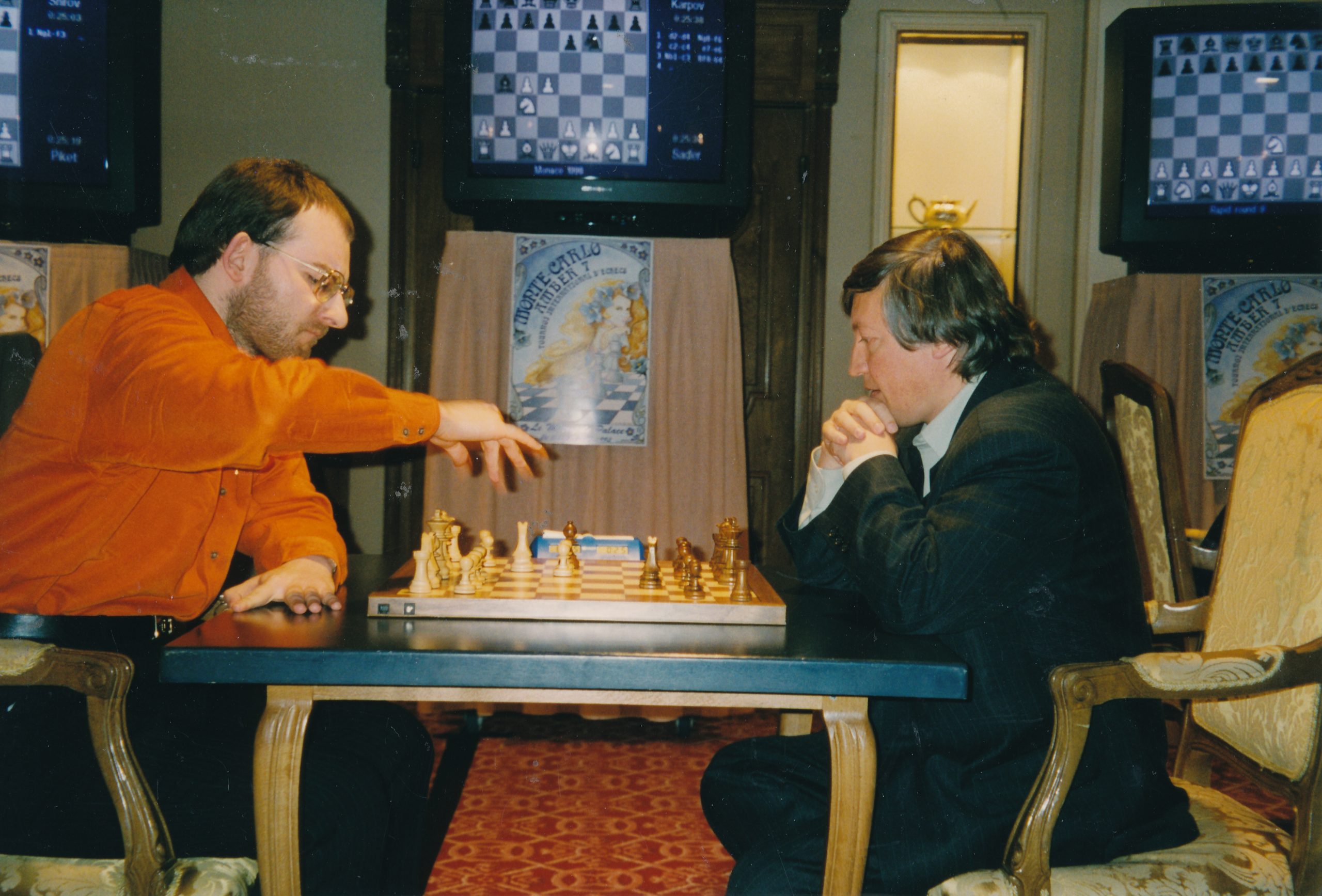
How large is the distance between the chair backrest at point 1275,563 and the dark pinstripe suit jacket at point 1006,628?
0.19 metres

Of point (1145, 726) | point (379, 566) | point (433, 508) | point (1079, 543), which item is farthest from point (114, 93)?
point (1145, 726)

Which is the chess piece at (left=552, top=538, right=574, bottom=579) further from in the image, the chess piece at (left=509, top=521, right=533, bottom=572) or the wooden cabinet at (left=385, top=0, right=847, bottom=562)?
the wooden cabinet at (left=385, top=0, right=847, bottom=562)

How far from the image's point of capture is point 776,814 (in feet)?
4.79

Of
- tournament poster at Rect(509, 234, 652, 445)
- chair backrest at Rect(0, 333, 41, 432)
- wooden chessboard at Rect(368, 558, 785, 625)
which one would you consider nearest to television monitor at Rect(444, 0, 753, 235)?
tournament poster at Rect(509, 234, 652, 445)

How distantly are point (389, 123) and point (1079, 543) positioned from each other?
3357 millimetres

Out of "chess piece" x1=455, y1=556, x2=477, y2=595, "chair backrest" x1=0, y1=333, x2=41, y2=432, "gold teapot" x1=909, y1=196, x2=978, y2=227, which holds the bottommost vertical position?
Answer: "chess piece" x1=455, y1=556, x2=477, y2=595

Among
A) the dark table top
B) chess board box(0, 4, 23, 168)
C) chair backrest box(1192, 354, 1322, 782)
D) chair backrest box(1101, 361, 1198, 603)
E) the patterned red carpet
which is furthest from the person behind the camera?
chess board box(0, 4, 23, 168)

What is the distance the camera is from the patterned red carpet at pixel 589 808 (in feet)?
7.02

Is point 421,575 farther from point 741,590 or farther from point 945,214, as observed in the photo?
point 945,214

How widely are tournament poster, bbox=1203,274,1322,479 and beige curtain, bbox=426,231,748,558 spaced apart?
1766 millimetres

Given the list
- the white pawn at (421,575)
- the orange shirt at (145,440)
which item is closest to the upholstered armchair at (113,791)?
the orange shirt at (145,440)

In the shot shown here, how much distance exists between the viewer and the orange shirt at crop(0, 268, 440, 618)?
1.33 meters

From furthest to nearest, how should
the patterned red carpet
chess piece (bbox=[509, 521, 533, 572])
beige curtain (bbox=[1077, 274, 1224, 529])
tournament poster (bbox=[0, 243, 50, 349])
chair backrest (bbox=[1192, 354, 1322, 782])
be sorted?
beige curtain (bbox=[1077, 274, 1224, 529])
tournament poster (bbox=[0, 243, 50, 349])
the patterned red carpet
chess piece (bbox=[509, 521, 533, 572])
chair backrest (bbox=[1192, 354, 1322, 782])

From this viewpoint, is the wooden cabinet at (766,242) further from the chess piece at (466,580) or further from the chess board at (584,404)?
the chess piece at (466,580)
